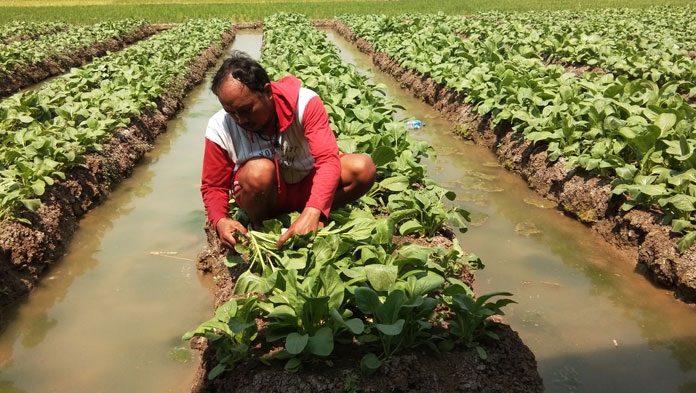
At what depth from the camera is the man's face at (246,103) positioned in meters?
2.52

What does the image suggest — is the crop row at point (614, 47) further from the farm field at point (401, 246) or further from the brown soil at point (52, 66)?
the brown soil at point (52, 66)

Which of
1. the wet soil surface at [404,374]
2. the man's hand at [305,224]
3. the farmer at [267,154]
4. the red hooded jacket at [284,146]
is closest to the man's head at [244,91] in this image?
the farmer at [267,154]

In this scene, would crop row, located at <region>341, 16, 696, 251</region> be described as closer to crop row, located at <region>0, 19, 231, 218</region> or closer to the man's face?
the man's face

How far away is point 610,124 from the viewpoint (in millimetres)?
4805

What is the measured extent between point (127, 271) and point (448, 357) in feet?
8.27

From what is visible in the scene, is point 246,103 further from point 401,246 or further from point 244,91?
point 401,246

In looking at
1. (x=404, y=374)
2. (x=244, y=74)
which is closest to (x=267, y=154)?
(x=244, y=74)

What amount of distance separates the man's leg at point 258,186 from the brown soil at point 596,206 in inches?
101

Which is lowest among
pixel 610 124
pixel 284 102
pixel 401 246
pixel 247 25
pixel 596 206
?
pixel 247 25

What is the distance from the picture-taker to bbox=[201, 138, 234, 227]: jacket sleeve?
291 centimetres

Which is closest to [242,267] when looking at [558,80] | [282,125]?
[282,125]

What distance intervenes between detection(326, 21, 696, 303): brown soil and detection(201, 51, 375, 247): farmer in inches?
81.1

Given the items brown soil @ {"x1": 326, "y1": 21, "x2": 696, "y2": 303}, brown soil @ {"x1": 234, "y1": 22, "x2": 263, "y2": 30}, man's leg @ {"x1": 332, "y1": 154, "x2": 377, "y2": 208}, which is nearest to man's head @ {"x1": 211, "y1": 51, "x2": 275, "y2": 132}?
man's leg @ {"x1": 332, "y1": 154, "x2": 377, "y2": 208}

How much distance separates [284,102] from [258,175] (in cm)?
40
